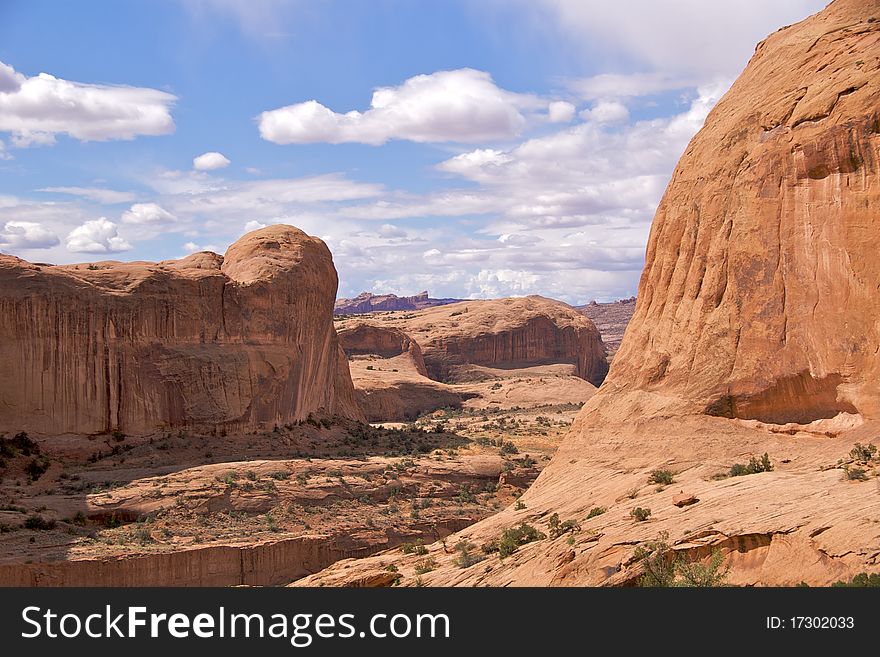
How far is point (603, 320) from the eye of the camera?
172 m

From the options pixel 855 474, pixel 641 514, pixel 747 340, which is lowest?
pixel 641 514

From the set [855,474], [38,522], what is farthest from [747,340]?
[38,522]

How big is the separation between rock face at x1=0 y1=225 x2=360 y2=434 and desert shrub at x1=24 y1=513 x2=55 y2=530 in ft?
27.2

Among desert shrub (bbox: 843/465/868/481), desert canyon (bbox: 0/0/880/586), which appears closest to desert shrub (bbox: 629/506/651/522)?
desert canyon (bbox: 0/0/880/586)

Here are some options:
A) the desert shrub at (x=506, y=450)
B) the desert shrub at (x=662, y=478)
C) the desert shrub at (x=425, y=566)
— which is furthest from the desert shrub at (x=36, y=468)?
the desert shrub at (x=662, y=478)

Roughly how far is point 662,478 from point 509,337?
2828 inches

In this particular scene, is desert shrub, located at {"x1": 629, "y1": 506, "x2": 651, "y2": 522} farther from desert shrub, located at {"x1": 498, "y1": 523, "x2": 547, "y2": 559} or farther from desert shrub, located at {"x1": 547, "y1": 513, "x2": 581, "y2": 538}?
desert shrub, located at {"x1": 498, "y1": 523, "x2": 547, "y2": 559}

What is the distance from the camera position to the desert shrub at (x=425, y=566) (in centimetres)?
1825

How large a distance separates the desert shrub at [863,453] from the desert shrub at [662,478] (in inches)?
122

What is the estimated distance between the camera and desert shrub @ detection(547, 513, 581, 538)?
1633 cm

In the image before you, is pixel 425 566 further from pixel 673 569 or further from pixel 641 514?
pixel 673 569

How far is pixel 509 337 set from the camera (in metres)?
89.0

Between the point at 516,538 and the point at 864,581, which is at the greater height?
the point at 864,581
